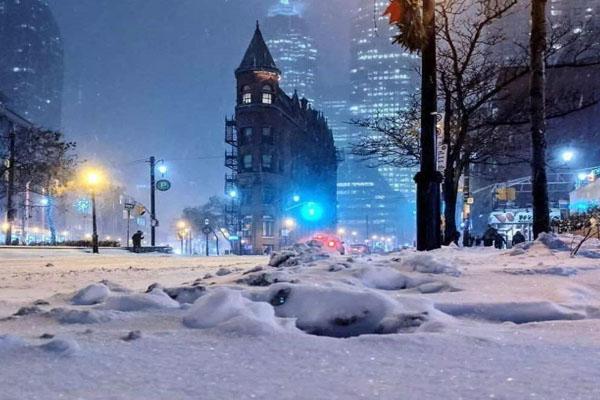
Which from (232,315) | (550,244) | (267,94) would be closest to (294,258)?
(550,244)

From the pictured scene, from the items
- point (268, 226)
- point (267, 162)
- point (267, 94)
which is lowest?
point (268, 226)

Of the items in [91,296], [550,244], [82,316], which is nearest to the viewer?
[82,316]

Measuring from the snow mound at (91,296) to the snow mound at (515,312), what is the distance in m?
2.75

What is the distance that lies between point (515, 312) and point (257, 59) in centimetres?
7537

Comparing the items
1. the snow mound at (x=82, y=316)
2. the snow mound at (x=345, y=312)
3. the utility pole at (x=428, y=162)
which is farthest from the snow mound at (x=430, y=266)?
the utility pole at (x=428, y=162)

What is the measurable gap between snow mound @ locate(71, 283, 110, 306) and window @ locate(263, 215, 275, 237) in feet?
232

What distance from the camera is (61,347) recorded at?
9.39 ft

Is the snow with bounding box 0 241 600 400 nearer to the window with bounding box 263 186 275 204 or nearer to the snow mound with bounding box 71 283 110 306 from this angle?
the snow mound with bounding box 71 283 110 306

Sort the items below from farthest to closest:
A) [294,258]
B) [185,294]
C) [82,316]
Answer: [294,258], [185,294], [82,316]

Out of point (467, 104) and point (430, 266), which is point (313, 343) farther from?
point (467, 104)

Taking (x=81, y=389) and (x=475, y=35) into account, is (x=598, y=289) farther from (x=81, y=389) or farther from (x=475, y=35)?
(x=475, y=35)

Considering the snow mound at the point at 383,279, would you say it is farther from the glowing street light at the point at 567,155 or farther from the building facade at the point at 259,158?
the building facade at the point at 259,158

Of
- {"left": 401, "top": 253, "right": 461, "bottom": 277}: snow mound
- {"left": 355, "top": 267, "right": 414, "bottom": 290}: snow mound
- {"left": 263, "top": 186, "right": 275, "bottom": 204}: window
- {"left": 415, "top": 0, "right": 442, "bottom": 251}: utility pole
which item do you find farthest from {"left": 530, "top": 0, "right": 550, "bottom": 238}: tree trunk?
{"left": 263, "top": 186, "right": 275, "bottom": 204}: window

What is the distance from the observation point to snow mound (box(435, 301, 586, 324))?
3916mm
